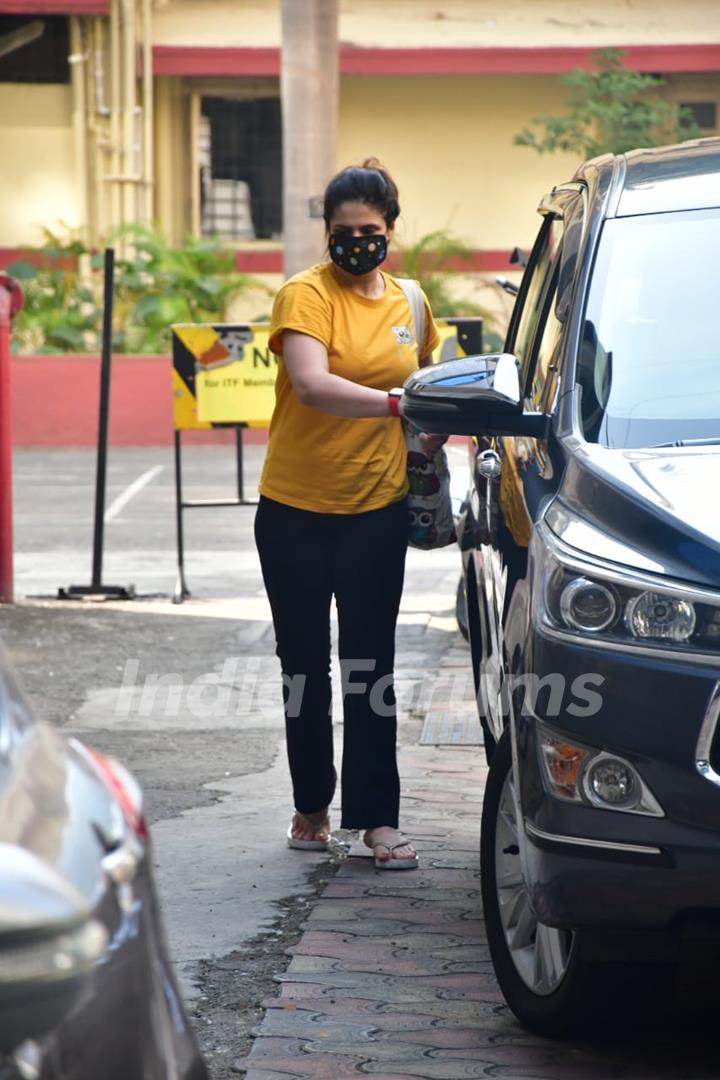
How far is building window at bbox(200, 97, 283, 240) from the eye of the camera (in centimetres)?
2558

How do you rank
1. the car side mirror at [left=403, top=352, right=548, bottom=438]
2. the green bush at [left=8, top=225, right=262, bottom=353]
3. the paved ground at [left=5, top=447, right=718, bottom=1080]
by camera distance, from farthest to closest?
the green bush at [left=8, top=225, right=262, bottom=353] < the car side mirror at [left=403, top=352, right=548, bottom=438] < the paved ground at [left=5, top=447, right=718, bottom=1080]

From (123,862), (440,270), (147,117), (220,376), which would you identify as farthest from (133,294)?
(123,862)

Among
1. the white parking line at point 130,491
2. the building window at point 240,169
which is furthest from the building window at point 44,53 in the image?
the white parking line at point 130,491

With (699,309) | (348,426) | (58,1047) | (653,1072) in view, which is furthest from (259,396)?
(58,1047)

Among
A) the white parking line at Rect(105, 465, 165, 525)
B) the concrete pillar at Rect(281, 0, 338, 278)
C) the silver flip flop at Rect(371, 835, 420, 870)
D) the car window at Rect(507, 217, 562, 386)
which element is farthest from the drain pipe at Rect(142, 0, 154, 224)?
the silver flip flop at Rect(371, 835, 420, 870)

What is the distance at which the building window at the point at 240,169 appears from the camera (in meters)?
25.6

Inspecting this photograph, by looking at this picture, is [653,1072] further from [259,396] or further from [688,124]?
[688,124]

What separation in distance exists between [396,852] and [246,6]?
2065 centimetres

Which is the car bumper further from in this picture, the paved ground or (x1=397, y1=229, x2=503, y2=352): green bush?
(x1=397, y1=229, x2=503, y2=352): green bush

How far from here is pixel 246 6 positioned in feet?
79.8

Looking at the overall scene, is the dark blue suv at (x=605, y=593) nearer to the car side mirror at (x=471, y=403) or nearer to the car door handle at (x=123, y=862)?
the car side mirror at (x=471, y=403)

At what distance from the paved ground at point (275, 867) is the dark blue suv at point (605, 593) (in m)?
0.22

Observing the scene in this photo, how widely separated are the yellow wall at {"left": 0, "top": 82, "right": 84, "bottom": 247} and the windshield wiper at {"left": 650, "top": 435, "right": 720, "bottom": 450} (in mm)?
21750

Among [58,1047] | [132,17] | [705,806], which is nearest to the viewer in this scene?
[58,1047]
